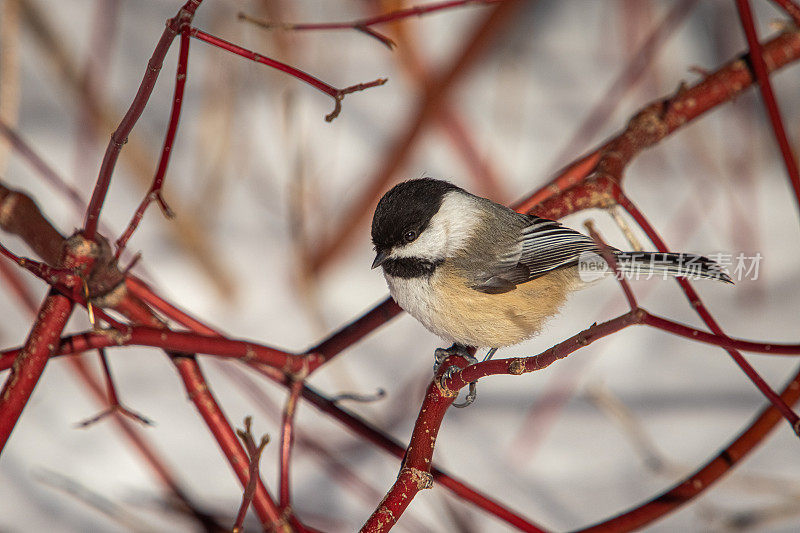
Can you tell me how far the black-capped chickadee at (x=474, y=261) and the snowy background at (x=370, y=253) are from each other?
16.4 inches

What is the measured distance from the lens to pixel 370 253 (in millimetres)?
1799

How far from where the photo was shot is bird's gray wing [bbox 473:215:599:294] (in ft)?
2.85

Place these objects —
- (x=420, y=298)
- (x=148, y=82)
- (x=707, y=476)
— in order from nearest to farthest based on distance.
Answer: (x=148, y=82), (x=707, y=476), (x=420, y=298)

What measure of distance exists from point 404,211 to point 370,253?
1003 millimetres

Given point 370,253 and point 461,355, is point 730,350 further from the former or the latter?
point 370,253

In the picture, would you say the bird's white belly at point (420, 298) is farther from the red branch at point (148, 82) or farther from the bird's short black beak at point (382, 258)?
the red branch at point (148, 82)

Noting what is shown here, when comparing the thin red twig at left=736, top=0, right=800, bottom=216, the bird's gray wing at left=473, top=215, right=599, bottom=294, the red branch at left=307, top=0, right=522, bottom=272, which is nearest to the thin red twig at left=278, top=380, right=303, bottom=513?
the bird's gray wing at left=473, top=215, right=599, bottom=294

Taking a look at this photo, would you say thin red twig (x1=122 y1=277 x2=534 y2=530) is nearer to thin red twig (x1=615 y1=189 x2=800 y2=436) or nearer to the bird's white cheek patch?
the bird's white cheek patch

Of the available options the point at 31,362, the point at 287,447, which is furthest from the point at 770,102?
the point at 31,362

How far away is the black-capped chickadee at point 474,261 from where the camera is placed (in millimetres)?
804

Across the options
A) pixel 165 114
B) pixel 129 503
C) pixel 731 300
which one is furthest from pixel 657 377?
pixel 165 114

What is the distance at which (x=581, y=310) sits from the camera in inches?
63.8

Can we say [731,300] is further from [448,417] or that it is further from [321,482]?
[321,482]

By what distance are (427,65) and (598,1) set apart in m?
0.53
